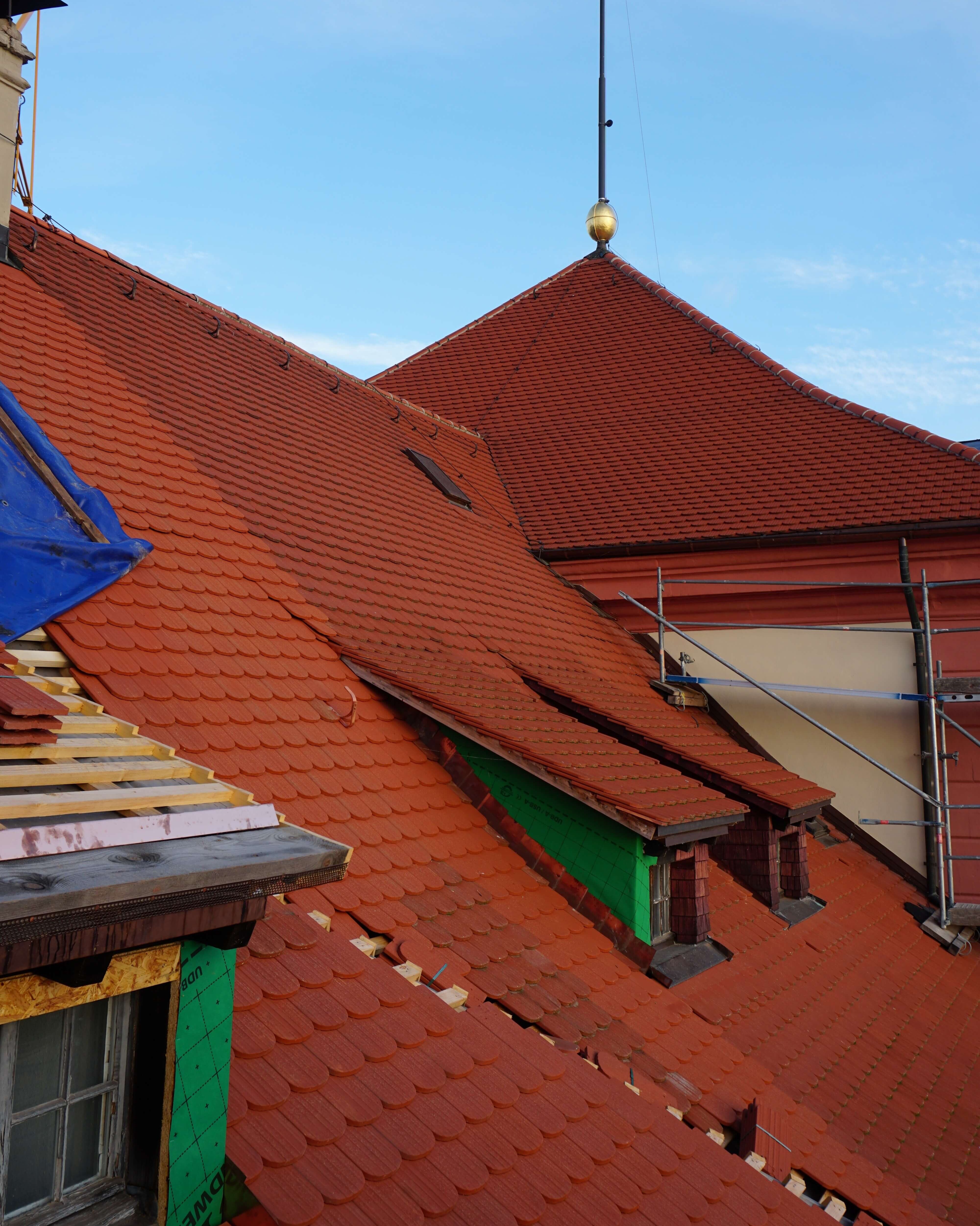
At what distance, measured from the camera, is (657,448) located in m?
13.0

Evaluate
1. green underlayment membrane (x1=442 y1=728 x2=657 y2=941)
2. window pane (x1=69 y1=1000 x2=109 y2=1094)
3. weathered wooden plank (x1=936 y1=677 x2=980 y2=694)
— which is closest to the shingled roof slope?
green underlayment membrane (x1=442 y1=728 x2=657 y2=941)

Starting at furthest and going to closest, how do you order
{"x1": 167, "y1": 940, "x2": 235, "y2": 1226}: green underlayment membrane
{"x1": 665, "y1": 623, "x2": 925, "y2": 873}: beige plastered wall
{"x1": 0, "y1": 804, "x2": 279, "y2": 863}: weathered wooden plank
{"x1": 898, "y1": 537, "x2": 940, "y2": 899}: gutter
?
{"x1": 665, "y1": 623, "x2": 925, "y2": 873}: beige plastered wall
{"x1": 898, "y1": 537, "x2": 940, "y2": 899}: gutter
{"x1": 167, "y1": 940, "x2": 235, "y2": 1226}: green underlayment membrane
{"x1": 0, "y1": 804, "x2": 279, "y2": 863}: weathered wooden plank

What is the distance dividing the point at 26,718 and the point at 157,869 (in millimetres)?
660

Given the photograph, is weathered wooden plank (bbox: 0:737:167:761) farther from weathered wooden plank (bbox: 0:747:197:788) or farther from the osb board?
the osb board

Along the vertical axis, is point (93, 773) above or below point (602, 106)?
below

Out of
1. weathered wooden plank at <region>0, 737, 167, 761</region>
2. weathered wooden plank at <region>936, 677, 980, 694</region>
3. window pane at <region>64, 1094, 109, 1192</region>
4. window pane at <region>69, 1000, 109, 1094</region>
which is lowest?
window pane at <region>64, 1094, 109, 1192</region>

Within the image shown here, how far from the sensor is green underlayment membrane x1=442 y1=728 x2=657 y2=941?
19.8ft

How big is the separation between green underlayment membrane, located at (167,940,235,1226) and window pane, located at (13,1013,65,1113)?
0.30 metres

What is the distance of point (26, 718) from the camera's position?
2.62m

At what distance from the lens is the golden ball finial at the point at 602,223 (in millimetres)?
16344

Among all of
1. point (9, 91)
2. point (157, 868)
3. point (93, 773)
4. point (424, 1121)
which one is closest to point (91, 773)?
point (93, 773)

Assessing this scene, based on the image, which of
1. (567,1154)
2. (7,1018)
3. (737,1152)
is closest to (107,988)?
(7,1018)

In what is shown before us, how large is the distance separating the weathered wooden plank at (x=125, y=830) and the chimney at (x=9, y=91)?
628 cm

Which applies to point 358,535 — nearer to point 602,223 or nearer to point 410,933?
point 410,933
